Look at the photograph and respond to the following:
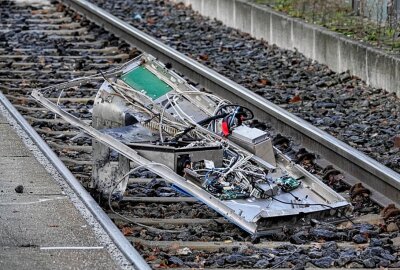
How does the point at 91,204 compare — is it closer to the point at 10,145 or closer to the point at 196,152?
the point at 196,152

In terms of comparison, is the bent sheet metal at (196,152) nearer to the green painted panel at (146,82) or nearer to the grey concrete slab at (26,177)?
the green painted panel at (146,82)

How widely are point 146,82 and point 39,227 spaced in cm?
264

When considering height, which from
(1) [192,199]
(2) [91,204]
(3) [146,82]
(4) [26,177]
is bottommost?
(1) [192,199]

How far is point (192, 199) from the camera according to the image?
9727 mm

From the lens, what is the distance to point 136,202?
965 cm

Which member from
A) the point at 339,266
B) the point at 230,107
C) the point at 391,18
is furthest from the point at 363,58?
the point at 339,266

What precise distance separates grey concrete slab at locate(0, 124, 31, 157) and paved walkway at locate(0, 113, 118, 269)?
0.17 metres

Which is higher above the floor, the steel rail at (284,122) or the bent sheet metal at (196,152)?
the bent sheet metal at (196,152)

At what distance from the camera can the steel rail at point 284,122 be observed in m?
9.63

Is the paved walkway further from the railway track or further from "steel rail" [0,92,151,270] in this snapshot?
the railway track

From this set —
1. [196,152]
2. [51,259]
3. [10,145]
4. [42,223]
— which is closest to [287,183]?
[196,152]

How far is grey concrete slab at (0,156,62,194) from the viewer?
9.03 m

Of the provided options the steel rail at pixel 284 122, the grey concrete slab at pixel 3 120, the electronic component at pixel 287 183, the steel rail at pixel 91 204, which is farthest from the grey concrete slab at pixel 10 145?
the steel rail at pixel 284 122

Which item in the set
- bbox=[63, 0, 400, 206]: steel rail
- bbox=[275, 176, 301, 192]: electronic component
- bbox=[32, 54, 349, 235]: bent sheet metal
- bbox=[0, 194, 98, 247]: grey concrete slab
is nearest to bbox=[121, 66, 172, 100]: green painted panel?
bbox=[32, 54, 349, 235]: bent sheet metal
